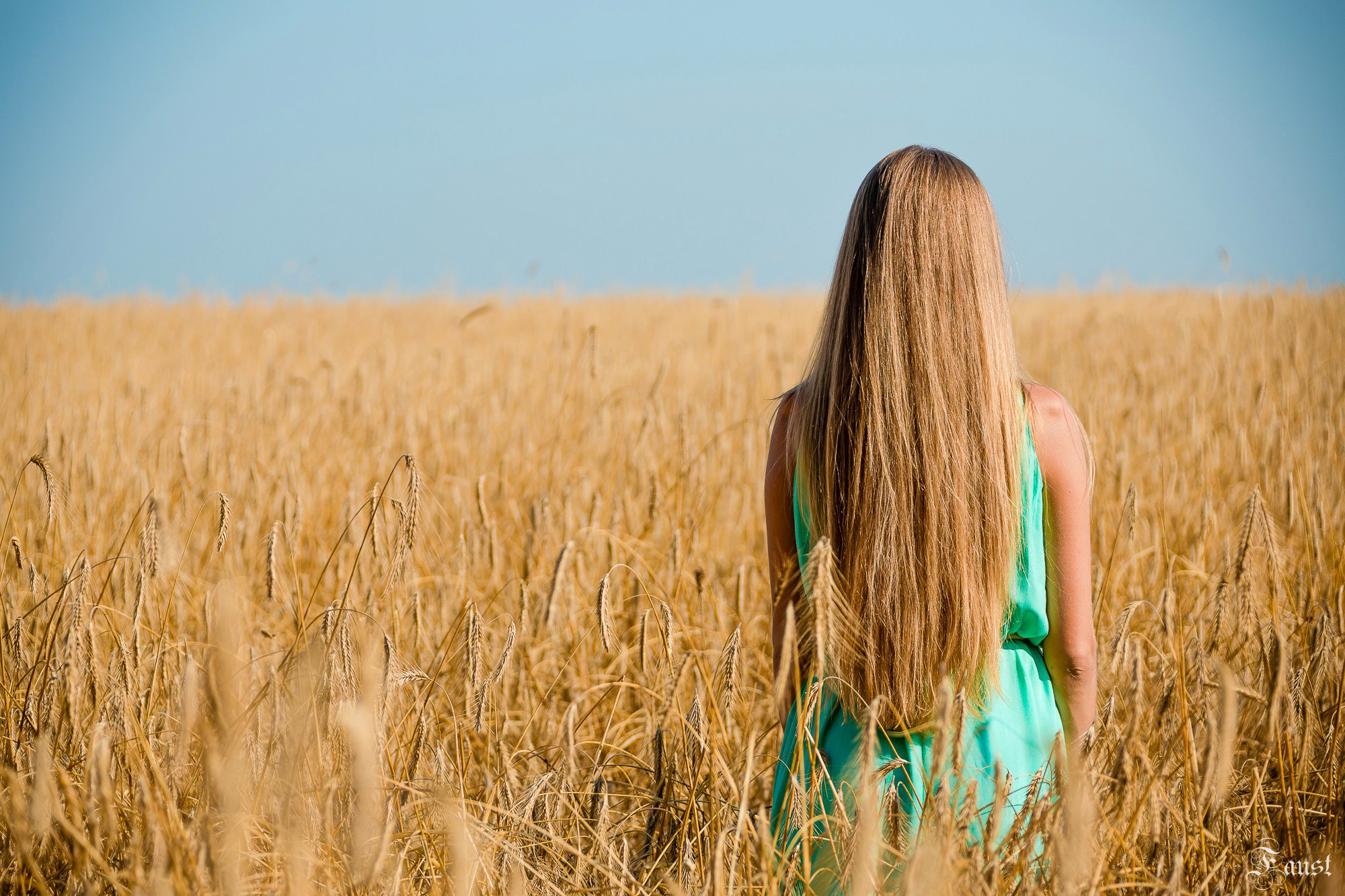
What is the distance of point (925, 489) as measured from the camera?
123cm

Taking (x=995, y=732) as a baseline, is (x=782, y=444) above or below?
above

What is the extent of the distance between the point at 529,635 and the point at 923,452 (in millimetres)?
1100

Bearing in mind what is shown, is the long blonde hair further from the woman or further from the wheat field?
the wheat field

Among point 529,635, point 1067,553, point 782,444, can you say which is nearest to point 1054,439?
point 1067,553

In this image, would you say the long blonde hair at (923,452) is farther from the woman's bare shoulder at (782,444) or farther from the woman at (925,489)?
the woman's bare shoulder at (782,444)

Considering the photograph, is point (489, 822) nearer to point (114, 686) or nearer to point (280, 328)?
point (114, 686)

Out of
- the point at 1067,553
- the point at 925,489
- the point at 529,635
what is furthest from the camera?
the point at 529,635

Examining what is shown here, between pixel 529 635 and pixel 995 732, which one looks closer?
pixel 995 732

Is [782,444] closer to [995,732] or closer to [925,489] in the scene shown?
[925,489]

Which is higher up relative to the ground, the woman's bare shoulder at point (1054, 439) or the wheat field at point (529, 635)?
the woman's bare shoulder at point (1054, 439)

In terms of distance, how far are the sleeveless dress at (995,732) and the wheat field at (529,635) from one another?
0.10 m

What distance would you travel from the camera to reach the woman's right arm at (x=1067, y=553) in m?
1.32

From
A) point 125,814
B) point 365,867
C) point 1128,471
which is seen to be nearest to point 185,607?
point 125,814

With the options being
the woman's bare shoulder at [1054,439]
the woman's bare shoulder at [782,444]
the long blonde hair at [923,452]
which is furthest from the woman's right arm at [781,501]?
the woman's bare shoulder at [1054,439]
